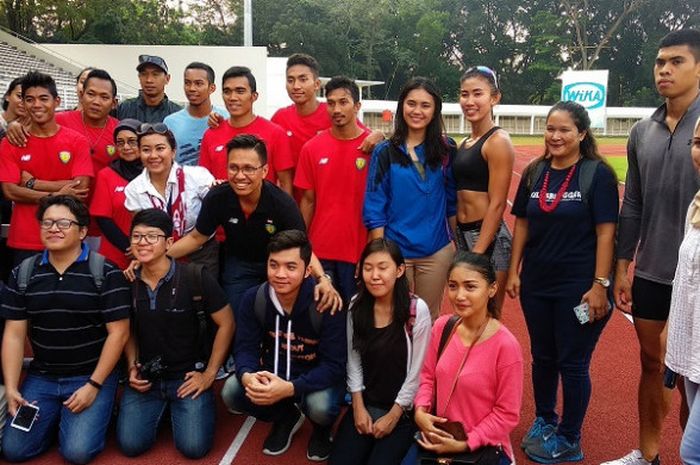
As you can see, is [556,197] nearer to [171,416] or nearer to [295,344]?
[295,344]

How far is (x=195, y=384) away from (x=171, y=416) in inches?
11.0

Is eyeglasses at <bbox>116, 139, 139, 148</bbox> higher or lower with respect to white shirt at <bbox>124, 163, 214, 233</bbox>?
higher

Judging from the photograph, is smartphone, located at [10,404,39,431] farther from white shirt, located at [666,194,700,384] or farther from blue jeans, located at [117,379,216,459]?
white shirt, located at [666,194,700,384]

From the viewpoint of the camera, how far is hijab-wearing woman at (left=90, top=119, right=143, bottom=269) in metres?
4.43

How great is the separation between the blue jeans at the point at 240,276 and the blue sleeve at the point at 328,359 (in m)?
0.84

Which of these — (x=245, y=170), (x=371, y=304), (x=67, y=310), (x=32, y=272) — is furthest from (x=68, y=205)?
(x=371, y=304)

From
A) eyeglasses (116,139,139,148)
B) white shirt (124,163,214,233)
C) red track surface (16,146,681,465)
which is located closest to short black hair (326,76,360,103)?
white shirt (124,163,214,233)

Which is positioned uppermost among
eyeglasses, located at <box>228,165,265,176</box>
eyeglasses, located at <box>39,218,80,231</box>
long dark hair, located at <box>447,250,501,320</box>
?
eyeglasses, located at <box>228,165,265,176</box>

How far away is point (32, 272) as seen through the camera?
12.6ft

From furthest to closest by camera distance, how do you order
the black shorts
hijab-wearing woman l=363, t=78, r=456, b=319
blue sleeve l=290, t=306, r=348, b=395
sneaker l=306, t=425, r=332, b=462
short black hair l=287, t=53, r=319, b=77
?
1. short black hair l=287, t=53, r=319, b=77
2. hijab-wearing woman l=363, t=78, r=456, b=319
3. sneaker l=306, t=425, r=332, b=462
4. blue sleeve l=290, t=306, r=348, b=395
5. the black shorts

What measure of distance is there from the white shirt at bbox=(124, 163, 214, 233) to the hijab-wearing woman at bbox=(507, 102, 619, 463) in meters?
2.23

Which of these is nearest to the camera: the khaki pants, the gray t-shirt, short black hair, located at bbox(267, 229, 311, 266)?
the gray t-shirt

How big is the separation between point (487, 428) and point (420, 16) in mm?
63444

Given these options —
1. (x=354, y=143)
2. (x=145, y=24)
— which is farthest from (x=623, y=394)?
(x=145, y=24)
